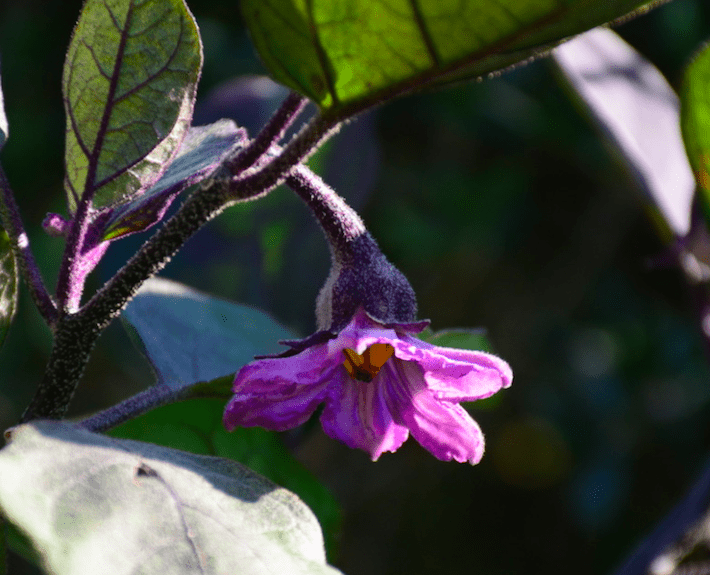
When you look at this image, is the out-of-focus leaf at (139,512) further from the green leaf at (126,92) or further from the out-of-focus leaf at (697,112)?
the out-of-focus leaf at (697,112)

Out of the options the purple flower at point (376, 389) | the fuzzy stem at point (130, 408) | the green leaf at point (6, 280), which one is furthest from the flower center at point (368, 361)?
the green leaf at point (6, 280)

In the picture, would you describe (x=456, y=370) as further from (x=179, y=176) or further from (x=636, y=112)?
(x=636, y=112)

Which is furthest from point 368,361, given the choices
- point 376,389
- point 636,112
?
point 636,112

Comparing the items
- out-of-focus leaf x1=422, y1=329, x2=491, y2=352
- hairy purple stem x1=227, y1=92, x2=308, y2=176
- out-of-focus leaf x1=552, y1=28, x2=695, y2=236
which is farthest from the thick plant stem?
out-of-focus leaf x1=552, y1=28, x2=695, y2=236

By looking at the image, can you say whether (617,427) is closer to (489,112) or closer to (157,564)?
(489,112)

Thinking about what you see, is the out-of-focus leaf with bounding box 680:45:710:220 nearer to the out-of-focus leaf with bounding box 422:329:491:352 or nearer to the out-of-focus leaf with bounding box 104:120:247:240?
the out-of-focus leaf with bounding box 422:329:491:352
